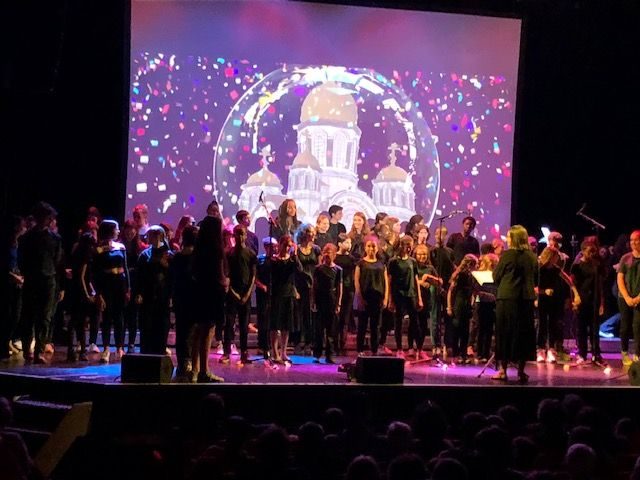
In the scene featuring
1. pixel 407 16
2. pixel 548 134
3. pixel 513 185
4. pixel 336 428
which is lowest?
pixel 336 428

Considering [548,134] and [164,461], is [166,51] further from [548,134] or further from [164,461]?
[164,461]

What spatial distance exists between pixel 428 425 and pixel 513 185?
984 centimetres

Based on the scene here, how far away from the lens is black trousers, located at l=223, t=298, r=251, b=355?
34.6 ft

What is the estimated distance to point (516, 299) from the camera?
9.55 meters

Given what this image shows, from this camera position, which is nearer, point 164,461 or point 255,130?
point 164,461

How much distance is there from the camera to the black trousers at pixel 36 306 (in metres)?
10.0

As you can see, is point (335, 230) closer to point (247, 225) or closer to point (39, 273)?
point (247, 225)

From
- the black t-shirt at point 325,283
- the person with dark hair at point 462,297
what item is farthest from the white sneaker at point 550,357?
the black t-shirt at point 325,283

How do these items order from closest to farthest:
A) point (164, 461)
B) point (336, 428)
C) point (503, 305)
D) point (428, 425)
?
point (164, 461)
point (428, 425)
point (336, 428)
point (503, 305)

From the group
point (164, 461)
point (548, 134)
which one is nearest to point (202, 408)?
point (164, 461)

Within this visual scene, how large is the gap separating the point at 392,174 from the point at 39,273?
6.33m

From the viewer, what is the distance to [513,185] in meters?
15.2

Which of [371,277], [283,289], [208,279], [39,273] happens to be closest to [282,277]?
[283,289]

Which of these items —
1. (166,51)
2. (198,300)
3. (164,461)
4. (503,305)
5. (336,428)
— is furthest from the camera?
(166,51)
